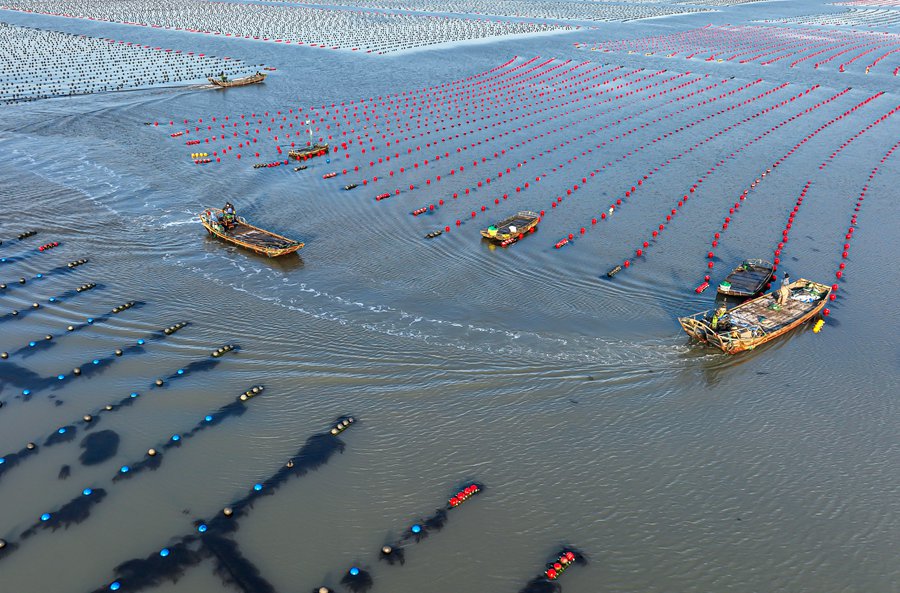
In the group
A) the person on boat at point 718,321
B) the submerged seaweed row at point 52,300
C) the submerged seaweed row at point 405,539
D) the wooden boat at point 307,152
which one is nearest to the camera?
the submerged seaweed row at point 405,539

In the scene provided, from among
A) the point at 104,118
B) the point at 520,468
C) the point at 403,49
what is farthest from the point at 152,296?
the point at 403,49

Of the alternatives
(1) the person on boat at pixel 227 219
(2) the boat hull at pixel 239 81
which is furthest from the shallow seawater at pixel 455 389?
(2) the boat hull at pixel 239 81

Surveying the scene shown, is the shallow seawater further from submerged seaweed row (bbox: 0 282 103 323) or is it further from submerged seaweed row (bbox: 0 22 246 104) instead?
submerged seaweed row (bbox: 0 22 246 104)

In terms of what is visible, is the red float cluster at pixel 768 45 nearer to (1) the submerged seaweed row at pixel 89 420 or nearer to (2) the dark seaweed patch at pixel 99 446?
(1) the submerged seaweed row at pixel 89 420

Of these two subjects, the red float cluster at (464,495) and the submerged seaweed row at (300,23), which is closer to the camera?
the red float cluster at (464,495)

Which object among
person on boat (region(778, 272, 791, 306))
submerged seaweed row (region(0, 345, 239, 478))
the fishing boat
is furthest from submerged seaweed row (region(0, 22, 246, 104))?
person on boat (region(778, 272, 791, 306))

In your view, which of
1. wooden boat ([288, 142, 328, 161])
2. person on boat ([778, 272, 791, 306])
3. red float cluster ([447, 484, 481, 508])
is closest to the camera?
red float cluster ([447, 484, 481, 508])

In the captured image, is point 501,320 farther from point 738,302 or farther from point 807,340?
point 807,340
